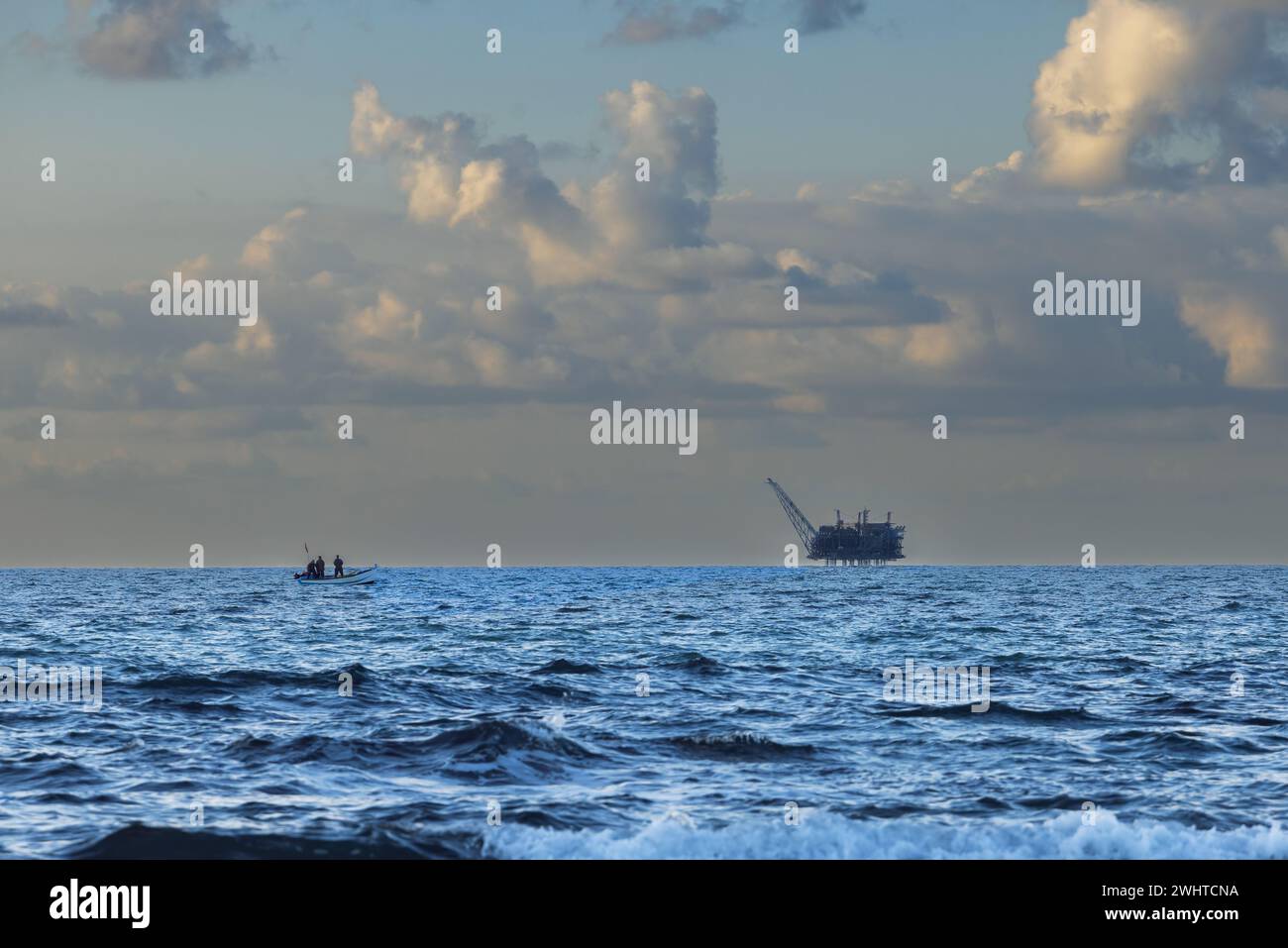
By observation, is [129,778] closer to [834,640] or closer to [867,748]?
[867,748]

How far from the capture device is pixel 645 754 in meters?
28.4

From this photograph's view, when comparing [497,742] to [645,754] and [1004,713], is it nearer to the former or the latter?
[645,754]

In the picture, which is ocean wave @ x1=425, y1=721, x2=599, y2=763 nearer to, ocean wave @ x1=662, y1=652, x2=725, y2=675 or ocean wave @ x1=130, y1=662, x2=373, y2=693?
ocean wave @ x1=130, y1=662, x2=373, y2=693

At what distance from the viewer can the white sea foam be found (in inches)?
784

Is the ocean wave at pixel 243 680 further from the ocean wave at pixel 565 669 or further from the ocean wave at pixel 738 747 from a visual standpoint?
the ocean wave at pixel 738 747

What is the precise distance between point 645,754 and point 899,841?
877 centimetres

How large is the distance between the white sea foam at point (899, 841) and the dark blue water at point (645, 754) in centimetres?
6

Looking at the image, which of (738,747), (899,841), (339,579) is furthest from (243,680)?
(339,579)

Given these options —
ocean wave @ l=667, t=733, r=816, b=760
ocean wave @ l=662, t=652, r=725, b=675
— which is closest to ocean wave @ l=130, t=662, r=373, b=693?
ocean wave @ l=662, t=652, r=725, b=675

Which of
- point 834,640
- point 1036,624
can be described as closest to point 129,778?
point 834,640

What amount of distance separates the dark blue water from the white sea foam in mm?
62

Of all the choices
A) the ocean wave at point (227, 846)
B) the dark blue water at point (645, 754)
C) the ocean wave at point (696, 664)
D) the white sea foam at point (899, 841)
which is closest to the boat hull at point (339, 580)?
the dark blue water at point (645, 754)

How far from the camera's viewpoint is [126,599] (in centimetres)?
12275

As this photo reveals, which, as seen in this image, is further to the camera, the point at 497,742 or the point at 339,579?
the point at 339,579
